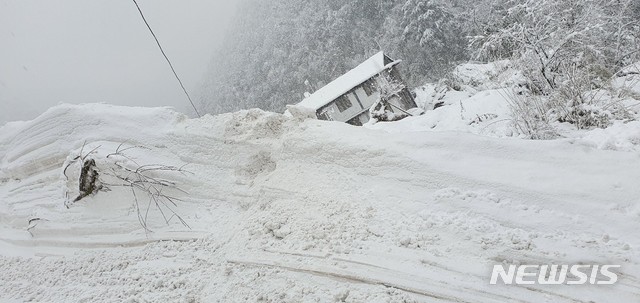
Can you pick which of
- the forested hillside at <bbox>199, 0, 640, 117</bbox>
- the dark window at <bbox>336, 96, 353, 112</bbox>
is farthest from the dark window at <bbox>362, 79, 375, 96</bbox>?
the forested hillside at <bbox>199, 0, 640, 117</bbox>

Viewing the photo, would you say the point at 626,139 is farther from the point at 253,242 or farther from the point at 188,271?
the point at 188,271

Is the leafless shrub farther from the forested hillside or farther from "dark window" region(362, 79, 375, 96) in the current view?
"dark window" region(362, 79, 375, 96)

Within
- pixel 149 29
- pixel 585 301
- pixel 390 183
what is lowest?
pixel 585 301

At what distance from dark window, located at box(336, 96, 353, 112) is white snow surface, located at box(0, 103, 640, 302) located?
22381mm

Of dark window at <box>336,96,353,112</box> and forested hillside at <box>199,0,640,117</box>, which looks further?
dark window at <box>336,96,353,112</box>

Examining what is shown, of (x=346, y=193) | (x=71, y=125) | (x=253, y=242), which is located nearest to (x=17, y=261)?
(x=71, y=125)

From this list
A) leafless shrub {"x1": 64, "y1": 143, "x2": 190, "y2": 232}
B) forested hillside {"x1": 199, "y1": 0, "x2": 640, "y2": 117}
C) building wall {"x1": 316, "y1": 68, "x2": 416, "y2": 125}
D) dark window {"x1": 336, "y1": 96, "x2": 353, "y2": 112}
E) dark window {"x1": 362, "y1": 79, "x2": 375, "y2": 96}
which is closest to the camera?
leafless shrub {"x1": 64, "y1": 143, "x2": 190, "y2": 232}

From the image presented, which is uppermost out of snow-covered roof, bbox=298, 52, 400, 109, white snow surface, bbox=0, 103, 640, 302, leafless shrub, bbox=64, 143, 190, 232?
snow-covered roof, bbox=298, 52, 400, 109

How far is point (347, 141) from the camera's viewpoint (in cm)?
340

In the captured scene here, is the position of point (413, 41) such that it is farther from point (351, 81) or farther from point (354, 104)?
point (354, 104)

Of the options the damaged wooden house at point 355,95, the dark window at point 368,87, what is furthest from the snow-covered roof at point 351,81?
the dark window at point 368,87

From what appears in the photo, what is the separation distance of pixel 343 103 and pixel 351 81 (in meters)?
1.58

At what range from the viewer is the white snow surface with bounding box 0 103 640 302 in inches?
90.6

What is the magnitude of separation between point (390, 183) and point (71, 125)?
3806 millimetres
